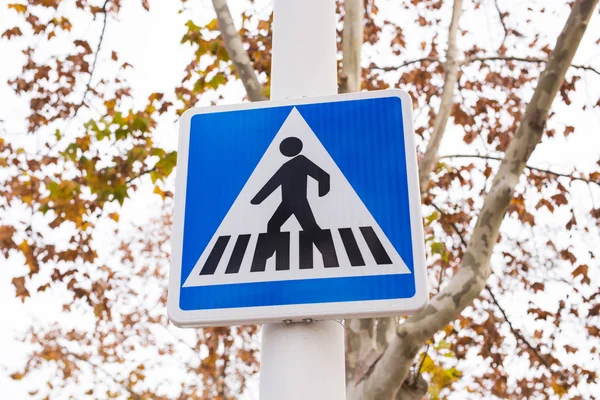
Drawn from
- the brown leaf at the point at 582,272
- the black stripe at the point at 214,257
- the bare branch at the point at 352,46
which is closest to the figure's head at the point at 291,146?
the black stripe at the point at 214,257

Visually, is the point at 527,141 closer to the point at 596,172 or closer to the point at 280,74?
the point at 596,172

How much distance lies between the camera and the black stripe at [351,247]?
4.21 feet

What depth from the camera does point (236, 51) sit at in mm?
4035

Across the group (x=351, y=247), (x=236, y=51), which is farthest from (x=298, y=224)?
(x=236, y=51)

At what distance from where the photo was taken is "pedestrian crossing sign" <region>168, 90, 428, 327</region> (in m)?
1.27

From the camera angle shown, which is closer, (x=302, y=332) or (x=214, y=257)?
(x=302, y=332)

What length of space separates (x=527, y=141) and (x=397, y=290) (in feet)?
8.38

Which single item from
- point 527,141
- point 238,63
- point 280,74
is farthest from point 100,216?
point 280,74

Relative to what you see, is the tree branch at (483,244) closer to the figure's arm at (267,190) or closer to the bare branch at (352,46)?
the bare branch at (352,46)

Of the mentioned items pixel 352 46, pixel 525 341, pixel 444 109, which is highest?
pixel 352 46

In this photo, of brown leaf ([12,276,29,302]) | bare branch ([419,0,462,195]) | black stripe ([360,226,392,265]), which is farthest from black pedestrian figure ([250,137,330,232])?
brown leaf ([12,276,29,302])

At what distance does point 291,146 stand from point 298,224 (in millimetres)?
213

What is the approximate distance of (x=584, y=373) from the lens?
5746 millimetres

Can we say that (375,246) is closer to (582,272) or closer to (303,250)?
(303,250)
